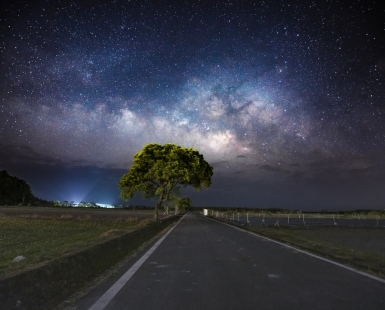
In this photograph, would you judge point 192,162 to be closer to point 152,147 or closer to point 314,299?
point 152,147

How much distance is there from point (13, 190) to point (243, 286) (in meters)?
171

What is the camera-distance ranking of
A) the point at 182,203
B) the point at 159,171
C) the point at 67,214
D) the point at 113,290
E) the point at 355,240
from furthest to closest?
the point at 182,203 → the point at 67,214 → the point at 159,171 → the point at 355,240 → the point at 113,290

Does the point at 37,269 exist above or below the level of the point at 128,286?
above

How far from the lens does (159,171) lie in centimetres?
3544

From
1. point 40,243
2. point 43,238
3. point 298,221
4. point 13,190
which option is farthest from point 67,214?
point 13,190

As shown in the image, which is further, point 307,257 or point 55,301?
point 307,257

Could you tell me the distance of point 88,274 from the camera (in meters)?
8.08

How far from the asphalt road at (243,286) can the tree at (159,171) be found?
24.4 metres

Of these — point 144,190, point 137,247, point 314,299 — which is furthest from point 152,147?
point 314,299

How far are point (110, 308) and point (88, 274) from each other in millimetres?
2509

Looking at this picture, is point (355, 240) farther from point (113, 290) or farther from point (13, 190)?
point (13, 190)

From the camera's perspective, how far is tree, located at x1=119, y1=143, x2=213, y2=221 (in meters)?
35.6

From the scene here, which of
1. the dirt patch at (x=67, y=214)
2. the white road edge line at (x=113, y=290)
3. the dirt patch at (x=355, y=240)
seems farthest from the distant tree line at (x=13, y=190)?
the white road edge line at (x=113, y=290)

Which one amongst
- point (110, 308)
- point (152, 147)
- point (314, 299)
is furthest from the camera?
point (152, 147)
